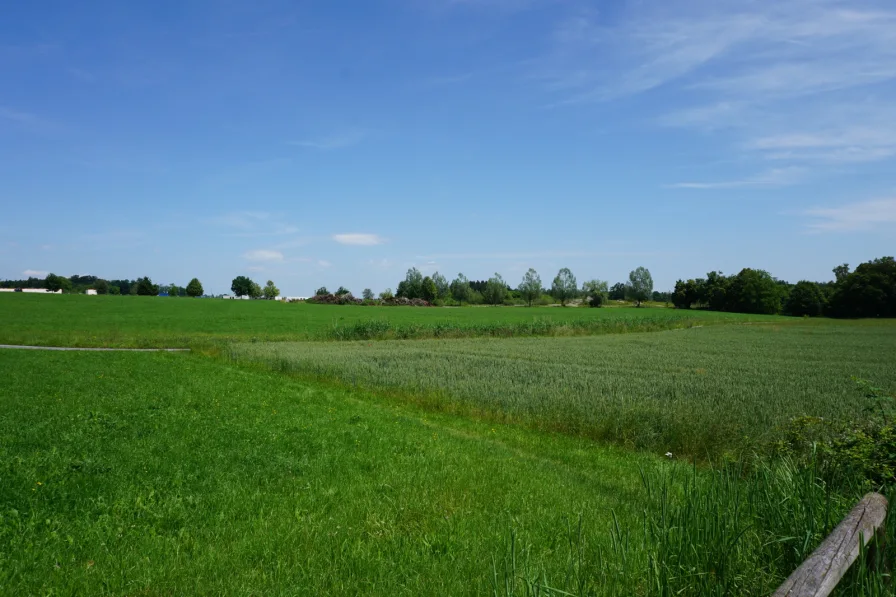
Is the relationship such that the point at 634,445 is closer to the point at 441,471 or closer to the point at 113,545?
the point at 441,471

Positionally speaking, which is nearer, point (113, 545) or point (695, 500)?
point (695, 500)

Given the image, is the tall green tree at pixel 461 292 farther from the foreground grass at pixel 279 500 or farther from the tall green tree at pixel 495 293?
the foreground grass at pixel 279 500

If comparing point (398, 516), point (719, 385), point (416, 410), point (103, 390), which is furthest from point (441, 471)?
point (719, 385)

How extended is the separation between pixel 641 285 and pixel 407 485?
545 ft

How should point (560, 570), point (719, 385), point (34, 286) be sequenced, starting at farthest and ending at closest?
point (34, 286) → point (719, 385) → point (560, 570)

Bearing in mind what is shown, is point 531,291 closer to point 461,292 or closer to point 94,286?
point 461,292

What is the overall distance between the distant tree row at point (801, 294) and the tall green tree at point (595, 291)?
18891 mm

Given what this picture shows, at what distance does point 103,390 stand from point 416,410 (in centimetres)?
845

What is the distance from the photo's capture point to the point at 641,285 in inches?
6403

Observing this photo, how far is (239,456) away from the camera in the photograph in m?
8.83

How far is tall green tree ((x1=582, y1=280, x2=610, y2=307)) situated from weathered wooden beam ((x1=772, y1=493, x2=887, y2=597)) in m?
141

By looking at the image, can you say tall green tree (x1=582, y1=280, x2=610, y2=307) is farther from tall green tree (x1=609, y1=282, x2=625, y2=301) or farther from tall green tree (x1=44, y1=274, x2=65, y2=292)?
tall green tree (x1=44, y1=274, x2=65, y2=292)

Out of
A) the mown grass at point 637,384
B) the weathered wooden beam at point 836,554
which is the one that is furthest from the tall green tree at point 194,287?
the weathered wooden beam at point 836,554

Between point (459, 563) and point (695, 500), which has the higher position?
point (695, 500)
